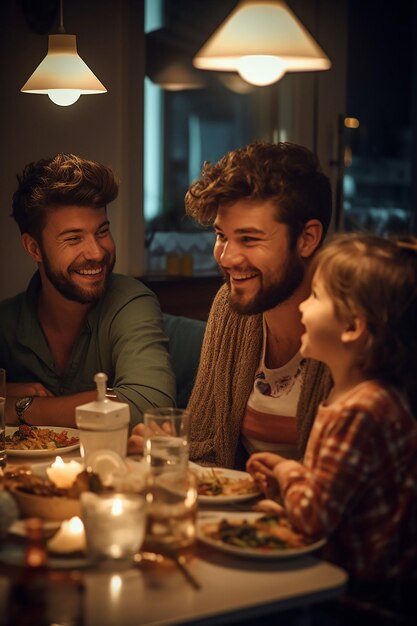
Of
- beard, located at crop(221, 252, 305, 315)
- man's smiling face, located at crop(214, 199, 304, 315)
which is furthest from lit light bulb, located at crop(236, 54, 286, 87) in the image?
beard, located at crop(221, 252, 305, 315)

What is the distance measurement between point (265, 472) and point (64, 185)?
1.29 metres

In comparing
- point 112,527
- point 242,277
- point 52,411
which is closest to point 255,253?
point 242,277

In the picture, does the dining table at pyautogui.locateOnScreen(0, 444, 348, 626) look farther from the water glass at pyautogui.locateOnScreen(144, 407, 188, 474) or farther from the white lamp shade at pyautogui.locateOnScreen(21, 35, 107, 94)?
the white lamp shade at pyautogui.locateOnScreen(21, 35, 107, 94)

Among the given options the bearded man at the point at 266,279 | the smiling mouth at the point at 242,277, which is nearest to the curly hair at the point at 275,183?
the bearded man at the point at 266,279

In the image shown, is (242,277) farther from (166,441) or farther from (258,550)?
(258,550)

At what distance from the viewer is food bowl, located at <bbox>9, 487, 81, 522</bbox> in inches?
70.2

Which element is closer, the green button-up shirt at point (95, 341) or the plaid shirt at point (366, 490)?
the plaid shirt at point (366, 490)

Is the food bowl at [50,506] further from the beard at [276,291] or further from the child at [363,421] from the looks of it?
the beard at [276,291]

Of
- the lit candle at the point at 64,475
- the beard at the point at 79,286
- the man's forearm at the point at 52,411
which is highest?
the beard at the point at 79,286

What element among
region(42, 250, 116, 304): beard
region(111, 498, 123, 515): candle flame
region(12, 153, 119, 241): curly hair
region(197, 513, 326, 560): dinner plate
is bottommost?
region(197, 513, 326, 560): dinner plate

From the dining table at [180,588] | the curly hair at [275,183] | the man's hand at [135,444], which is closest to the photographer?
the dining table at [180,588]

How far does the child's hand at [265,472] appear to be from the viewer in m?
1.90

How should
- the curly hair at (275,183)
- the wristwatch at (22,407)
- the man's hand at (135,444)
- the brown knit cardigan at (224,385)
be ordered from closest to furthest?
1. the man's hand at (135,444)
2. the curly hair at (275,183)
3. the brown knit cardigan at (224,385)
4. the wristwatch at (22,407)

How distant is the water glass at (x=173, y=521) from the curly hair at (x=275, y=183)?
0.85m
